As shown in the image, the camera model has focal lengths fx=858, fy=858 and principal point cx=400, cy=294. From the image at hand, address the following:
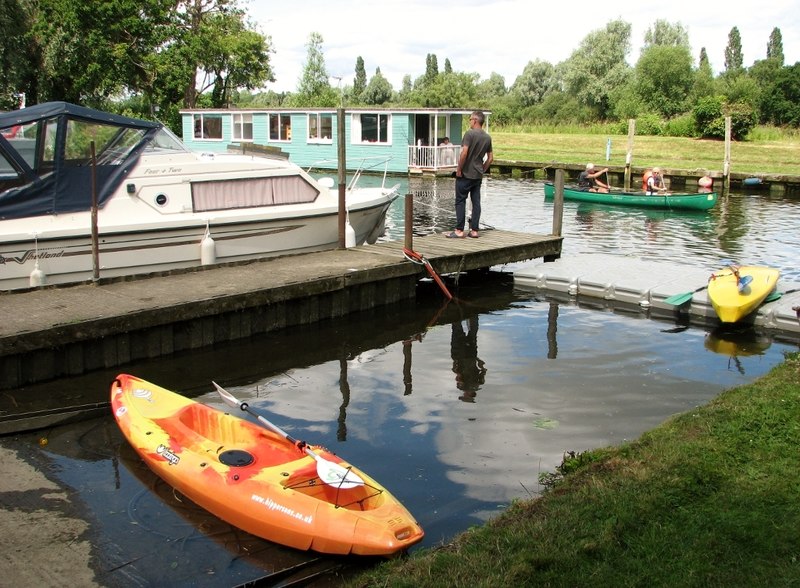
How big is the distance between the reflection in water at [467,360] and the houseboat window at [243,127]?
3297 cm

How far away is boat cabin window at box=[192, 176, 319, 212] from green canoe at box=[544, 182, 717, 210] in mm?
13711

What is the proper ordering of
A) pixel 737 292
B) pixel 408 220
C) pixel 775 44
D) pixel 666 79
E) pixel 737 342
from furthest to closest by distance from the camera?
pixel 775 44 < pixel 666 79 < pixel 408 220 < pixel 737 292 < pixel 737 342

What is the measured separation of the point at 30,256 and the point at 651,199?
21.1 m

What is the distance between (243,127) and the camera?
4481cm

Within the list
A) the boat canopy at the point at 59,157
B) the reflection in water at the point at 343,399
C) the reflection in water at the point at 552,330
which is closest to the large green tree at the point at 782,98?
the reflection in water at the point at 552,330

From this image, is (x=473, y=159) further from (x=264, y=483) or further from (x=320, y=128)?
(x=320, y=128)

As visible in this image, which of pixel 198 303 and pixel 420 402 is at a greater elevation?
pixel 198 303

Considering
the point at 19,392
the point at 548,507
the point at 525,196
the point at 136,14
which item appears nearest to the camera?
the point at 548,507

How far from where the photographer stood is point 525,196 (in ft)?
108

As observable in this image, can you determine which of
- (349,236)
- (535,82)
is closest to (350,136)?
(349,236)

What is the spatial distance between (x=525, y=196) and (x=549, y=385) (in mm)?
22971

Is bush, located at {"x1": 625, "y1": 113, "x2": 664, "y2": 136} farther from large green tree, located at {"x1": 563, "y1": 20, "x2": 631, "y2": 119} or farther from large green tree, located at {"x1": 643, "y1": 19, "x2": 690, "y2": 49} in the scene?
large green tree, located at {"x1": 643, "y1": 19, "x2": 690, "y2": 49}

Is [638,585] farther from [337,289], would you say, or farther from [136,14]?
[136,14]

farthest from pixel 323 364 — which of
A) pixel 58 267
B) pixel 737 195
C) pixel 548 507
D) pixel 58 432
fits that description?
pixel 737 195
